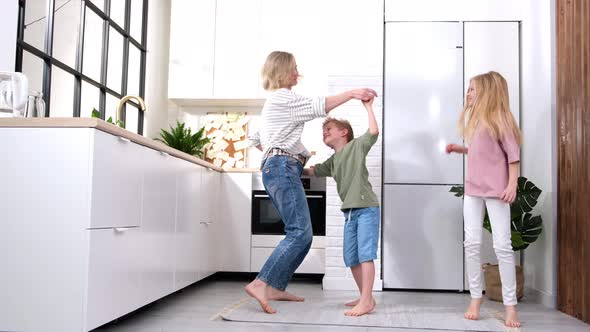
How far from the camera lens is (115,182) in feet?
7.84

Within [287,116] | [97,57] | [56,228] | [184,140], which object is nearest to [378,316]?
[287,116]

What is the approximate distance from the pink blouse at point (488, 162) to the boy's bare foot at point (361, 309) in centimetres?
72

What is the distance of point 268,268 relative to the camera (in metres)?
3.09

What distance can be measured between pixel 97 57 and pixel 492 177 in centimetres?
370

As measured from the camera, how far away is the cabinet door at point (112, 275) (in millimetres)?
2209

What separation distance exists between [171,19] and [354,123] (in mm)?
1895

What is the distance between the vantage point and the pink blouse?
2.95m

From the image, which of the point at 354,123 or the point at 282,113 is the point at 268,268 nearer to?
the point at 282,113

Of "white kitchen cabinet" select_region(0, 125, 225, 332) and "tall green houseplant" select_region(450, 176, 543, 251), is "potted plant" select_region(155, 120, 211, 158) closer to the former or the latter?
"tall green houseplant" select_region(450, 176, 543, 251)

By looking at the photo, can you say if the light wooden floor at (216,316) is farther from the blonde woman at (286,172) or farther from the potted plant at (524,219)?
the potted plant at (524,219)

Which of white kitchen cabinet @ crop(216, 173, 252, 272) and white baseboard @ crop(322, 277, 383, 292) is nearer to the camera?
white baseboard @ crop(322, 277, 383, 292)

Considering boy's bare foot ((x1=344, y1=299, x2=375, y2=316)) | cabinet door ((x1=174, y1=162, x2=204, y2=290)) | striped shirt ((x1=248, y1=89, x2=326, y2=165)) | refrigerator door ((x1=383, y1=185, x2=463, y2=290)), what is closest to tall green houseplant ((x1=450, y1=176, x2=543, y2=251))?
refrigerator door ((x1=383, y1=185, x2=463, y2=290))

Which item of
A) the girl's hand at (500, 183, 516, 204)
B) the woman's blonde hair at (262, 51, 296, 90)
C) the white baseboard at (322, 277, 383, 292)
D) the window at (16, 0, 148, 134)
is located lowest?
the white baseboard at (322, 277, 383, 292)

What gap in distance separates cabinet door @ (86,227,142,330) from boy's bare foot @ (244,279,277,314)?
56 centimetres
